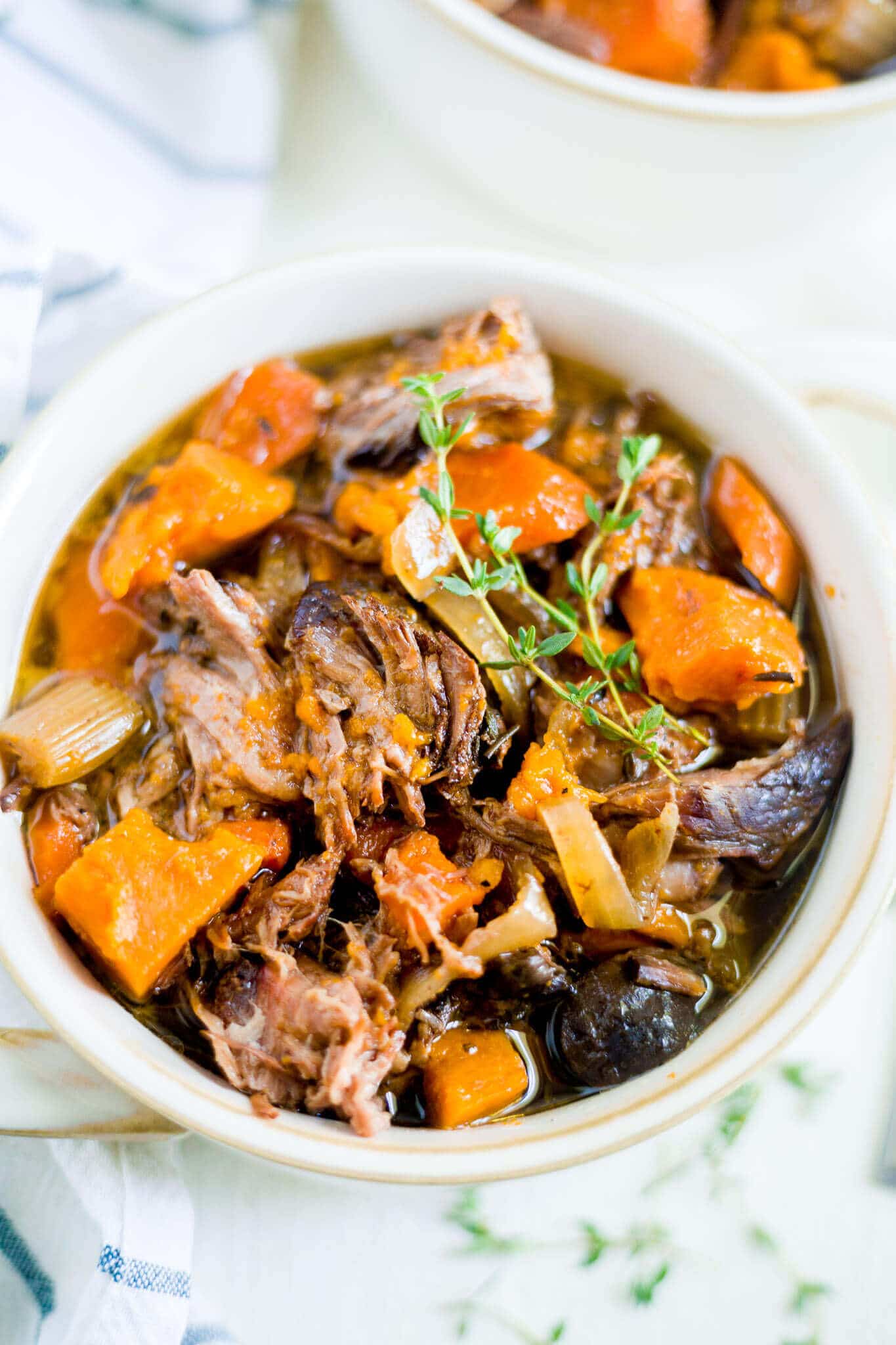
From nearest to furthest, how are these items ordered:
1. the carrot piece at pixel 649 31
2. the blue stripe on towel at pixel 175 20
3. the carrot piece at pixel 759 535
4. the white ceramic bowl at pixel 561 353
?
the white ceramic bowl at pixel 561 353 → the carrot piece at pixel 759 535 → the blue stripe on towel at pixel 175 20 → the carrot piece at pixel 649 31

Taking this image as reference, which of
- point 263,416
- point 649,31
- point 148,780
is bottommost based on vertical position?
point 148,780

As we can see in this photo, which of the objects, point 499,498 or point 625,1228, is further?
point 625,1228

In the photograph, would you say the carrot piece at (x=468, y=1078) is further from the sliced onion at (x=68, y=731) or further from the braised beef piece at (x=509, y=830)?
the sliced onion at (x=68, y=731)

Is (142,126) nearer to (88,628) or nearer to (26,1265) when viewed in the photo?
(88,628)

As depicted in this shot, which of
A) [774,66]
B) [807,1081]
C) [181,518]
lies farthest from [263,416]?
[807,1081]

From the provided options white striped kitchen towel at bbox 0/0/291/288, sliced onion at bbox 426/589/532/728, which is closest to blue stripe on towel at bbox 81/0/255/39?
white striped kitchen towel at bbox 0/0/291/288

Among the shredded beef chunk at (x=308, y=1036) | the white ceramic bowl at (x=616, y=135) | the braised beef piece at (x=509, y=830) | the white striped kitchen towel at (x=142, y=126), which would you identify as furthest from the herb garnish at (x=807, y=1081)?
the white striped kitchen towel at (x=142, y=126)

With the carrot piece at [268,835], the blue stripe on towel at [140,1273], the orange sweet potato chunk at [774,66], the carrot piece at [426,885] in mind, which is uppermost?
the orange sweet potato chunk at [774,66]

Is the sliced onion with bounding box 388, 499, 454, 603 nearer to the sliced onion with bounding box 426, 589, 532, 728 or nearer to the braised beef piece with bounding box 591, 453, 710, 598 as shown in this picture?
the sliced onion with bounding box 426, 589, 532, 728
